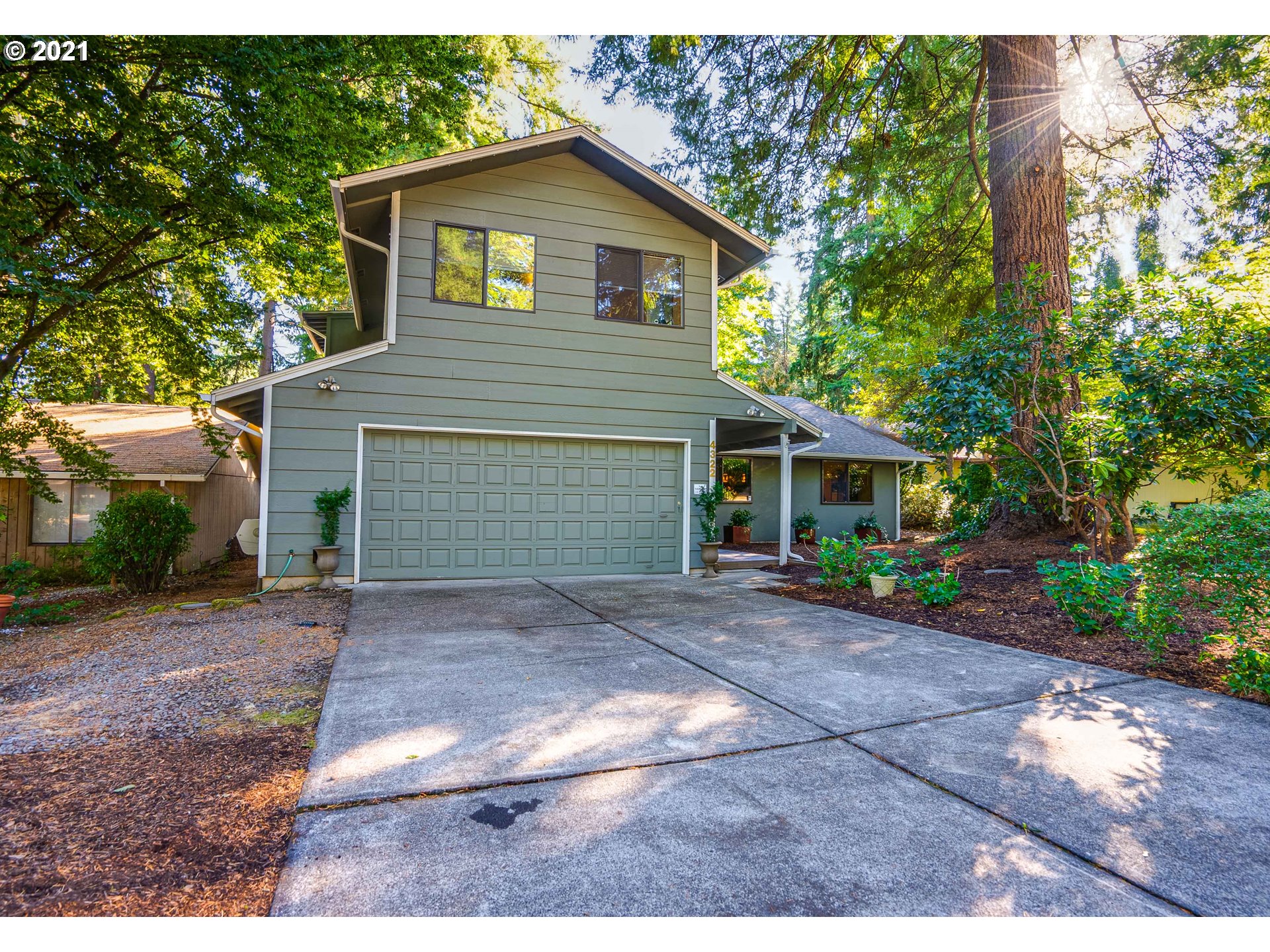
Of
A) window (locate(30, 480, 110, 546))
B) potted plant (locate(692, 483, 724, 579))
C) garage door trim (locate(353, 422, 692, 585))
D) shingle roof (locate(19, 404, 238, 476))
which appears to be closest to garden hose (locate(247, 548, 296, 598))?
garage door trim (locate(353, 422, 692, 585))

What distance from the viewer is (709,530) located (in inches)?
365

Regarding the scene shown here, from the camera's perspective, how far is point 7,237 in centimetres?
545

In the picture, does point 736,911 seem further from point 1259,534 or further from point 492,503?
point 492,503

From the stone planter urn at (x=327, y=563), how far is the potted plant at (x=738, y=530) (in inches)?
357

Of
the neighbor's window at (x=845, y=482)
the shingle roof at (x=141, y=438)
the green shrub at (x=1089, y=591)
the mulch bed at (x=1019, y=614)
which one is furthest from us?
the neighbor's window at (x=845, y=482)

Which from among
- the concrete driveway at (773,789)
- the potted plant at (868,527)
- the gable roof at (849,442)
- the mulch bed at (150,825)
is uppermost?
the gable roof at (849,442)

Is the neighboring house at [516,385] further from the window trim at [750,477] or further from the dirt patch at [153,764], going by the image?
the window trim at [750,477]

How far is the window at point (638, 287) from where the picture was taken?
900cm

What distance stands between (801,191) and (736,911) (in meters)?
11.4

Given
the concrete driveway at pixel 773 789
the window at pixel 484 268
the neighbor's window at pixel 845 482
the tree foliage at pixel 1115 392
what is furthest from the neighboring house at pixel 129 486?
the neighbor's window at pixel 845 482

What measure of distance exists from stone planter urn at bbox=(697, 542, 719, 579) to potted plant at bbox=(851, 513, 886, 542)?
762 centimetres

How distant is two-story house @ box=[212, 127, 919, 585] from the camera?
7766mm
